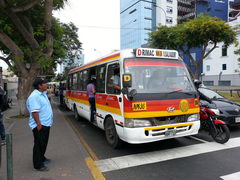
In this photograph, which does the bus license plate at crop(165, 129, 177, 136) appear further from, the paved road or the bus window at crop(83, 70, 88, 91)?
the bus window at crop(83, 70, 88, 91)

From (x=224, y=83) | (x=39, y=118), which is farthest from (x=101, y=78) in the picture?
(x=224, y=83)

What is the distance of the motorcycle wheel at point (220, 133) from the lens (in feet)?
17.1

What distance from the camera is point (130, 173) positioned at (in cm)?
368

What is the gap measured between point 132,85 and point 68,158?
231 centimetres

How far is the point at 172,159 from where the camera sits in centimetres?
430

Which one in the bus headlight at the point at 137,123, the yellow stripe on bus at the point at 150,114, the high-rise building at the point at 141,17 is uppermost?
the high-rise building at the point at 141,17

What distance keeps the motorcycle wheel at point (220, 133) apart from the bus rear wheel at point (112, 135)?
2.74 meters

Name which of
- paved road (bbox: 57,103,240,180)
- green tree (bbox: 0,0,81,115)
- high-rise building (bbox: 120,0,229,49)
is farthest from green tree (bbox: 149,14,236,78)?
high-rise building (bbox: 120,0,229,49)

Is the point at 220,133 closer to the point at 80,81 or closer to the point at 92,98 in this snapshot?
the point at 92,98

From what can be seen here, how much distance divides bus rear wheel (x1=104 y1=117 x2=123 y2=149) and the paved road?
15 centimetres

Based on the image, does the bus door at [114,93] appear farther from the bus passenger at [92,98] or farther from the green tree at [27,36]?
the green tree at [27,36]

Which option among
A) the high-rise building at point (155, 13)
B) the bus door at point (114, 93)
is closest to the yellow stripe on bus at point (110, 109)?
the bus door at point (114, 93)

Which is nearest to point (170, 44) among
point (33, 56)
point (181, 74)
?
point (33, 56)

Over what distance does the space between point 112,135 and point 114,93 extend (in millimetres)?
1172
